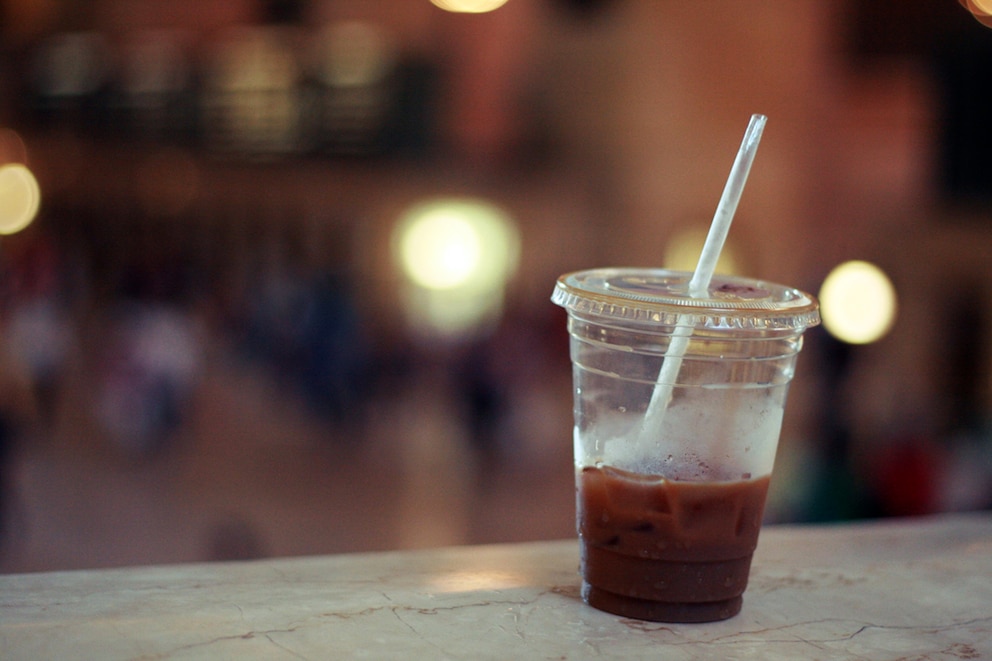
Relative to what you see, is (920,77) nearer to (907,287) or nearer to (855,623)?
(907,287)

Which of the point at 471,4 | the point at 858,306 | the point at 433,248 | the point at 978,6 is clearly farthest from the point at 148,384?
the point at 978,6

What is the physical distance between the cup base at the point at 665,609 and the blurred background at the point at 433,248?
569 centimetres

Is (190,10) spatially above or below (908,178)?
above

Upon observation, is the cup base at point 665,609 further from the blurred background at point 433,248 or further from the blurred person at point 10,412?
the blurred person at point 10,412

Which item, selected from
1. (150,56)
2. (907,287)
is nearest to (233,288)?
(150,56)

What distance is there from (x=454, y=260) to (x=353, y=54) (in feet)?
7.48

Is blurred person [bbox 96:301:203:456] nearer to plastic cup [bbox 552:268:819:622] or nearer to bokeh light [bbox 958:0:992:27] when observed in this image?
bokeh light [bbox 958:0:992:27]

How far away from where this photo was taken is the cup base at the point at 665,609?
1.16 m

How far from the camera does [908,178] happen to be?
8102 mm

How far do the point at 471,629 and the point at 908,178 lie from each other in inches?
311

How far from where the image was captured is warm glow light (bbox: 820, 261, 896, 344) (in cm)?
775

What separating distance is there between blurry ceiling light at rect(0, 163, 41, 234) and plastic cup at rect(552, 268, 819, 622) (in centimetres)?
1297

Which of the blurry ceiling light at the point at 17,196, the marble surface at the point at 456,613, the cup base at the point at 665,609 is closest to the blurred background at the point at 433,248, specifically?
the blurry ceiling light at the point at 17,196

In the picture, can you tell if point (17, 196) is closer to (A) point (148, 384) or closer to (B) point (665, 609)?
(A) point (148, 384)
